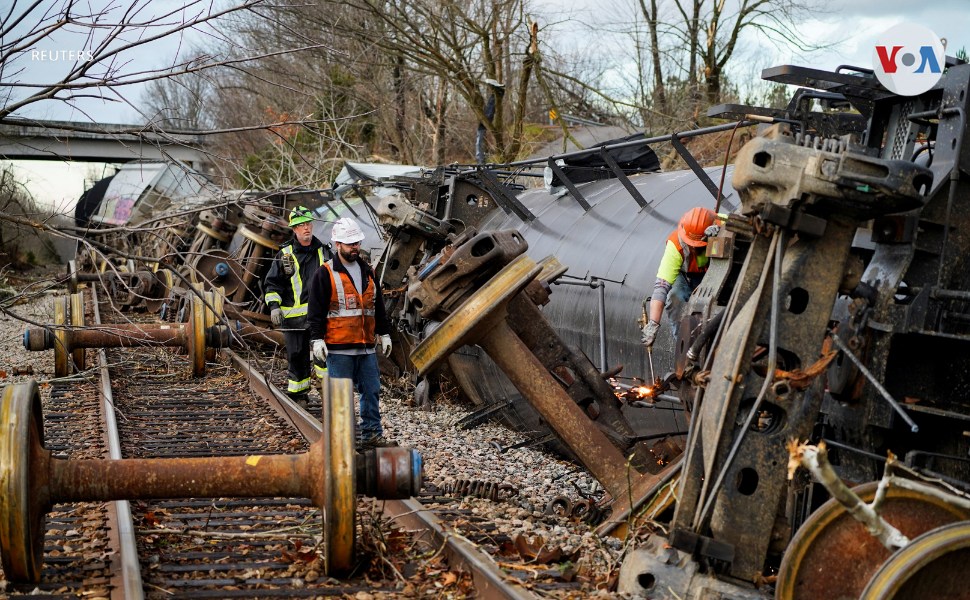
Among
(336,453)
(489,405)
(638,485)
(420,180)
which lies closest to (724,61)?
(420,180)

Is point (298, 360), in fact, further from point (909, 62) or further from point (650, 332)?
point (909, 62)

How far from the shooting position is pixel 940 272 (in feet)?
15.5

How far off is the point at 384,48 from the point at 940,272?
17.7 m

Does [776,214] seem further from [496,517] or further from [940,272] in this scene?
[496,517]

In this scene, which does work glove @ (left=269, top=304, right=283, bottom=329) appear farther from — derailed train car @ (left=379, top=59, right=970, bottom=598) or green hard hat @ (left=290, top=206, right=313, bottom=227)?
derailed train car @ (left=379, top=59, right=970, bottom=598)

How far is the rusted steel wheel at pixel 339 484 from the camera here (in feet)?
15.2

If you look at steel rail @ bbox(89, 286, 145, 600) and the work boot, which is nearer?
steel rail @ bbox(89, 286, 145, 600)

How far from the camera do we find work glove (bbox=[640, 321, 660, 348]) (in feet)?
24.2

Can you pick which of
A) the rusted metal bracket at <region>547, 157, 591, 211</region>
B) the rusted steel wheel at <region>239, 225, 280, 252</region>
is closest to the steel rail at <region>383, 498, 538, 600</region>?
the rusted metal bracket at <region>547, 157, 591, 211</region>

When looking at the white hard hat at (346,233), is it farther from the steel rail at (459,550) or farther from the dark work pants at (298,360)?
the steel rail at (459,550)

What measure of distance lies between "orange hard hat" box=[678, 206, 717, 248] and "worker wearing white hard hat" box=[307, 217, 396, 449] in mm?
2680

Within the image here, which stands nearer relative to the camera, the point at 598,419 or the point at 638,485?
the point at 638,485

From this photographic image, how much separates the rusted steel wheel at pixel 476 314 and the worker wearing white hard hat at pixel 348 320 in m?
1.88

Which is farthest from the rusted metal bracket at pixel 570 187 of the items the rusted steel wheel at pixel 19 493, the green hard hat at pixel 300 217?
the rusted steel wheel at pixel 19 493
